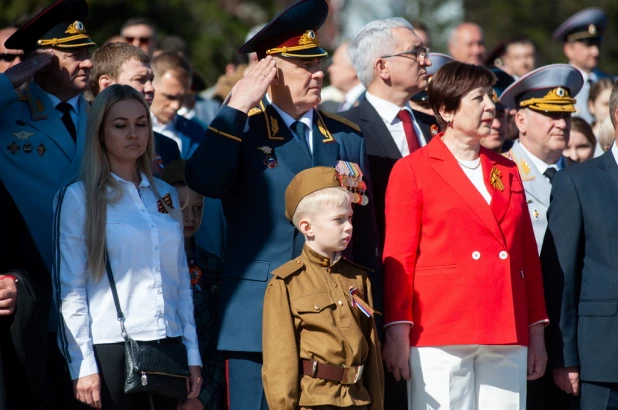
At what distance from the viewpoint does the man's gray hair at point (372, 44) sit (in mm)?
6234

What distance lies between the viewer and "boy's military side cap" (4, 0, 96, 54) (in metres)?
5.51

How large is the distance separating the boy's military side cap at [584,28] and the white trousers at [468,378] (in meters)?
5.81

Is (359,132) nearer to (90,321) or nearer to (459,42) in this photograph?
(90,321)

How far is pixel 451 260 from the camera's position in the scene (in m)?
5.09

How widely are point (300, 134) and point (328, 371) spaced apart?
1258mm

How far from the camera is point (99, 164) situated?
4910 mm

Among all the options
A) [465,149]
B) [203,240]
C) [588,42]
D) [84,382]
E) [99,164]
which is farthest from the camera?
[588,42]

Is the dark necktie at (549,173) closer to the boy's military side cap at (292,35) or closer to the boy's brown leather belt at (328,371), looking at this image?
the boy's military side cap at (292,35)

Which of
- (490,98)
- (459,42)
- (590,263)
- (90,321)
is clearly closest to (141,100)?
(90,321)

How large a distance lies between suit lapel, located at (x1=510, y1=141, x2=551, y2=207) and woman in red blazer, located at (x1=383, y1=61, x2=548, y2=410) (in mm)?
1139

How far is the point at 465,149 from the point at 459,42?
18.6 feet

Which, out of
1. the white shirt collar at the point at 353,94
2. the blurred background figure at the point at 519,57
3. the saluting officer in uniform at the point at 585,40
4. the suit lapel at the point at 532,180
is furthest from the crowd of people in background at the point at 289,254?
the blurred background figure at the point at 519,57

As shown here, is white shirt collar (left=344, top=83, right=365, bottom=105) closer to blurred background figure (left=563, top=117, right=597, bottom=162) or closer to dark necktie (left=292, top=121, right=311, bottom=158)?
blurred background figure (left=563, top=117, right=597, bottom=162)

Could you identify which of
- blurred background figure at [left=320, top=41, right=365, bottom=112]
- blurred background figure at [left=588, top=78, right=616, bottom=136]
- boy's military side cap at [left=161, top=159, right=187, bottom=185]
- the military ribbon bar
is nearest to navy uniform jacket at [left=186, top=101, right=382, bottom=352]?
the military ribbon bar
